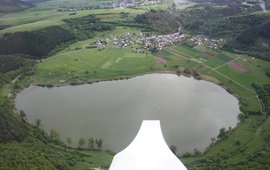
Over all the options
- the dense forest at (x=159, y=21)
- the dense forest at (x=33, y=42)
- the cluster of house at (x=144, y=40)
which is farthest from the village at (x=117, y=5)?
the cluster of house at (x=144, y=40)

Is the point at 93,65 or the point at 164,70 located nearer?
the point at 164,70

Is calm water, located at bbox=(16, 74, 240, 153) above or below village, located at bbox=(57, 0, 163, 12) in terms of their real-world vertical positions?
below

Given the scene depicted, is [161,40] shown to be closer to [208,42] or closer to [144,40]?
[144,40]

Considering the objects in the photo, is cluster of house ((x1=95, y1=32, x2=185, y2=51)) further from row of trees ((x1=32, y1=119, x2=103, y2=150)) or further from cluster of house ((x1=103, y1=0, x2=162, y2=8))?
row of trees ((x1=32, y1=119, x2=103, y2=150))

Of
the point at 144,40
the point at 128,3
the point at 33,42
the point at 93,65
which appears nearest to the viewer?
the point at 93,65

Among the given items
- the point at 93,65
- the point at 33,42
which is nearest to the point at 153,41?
the point at 93,65

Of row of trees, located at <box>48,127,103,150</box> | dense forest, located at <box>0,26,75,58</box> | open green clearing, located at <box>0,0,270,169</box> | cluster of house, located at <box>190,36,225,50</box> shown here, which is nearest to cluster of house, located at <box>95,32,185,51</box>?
open green clearing, located at <box>0,0,270,169</box>

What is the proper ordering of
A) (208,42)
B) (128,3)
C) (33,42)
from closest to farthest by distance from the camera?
(33,42)
(208,42)
(128,3)

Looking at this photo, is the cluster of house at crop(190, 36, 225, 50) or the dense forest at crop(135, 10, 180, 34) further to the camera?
the dense forest at crop(135, 10, 180, 34)
